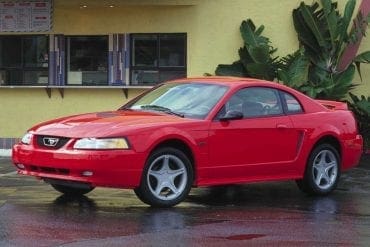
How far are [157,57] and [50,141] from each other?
22.8 ft

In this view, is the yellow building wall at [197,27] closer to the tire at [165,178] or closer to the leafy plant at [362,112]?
the leafy plant at [362,112]

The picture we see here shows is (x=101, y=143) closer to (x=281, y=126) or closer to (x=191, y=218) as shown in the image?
(x=191, y=218)

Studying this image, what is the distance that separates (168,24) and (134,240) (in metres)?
8.55

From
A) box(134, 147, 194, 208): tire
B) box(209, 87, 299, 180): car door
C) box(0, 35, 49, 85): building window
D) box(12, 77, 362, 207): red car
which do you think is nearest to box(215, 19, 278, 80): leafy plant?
box(0, 35, 49, 85): building window

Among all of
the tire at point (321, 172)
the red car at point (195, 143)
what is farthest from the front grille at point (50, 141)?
the tire at point (321, 172)

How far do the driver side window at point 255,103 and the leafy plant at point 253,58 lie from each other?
14.7 ft

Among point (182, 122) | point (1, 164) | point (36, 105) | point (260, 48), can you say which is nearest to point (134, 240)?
point (182, 122)

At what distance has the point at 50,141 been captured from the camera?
7.64m

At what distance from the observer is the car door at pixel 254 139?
8.12 meters

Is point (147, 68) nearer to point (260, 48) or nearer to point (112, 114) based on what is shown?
point (260, 48)

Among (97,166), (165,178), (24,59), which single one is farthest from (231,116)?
(24,59)

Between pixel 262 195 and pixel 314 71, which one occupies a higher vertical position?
pixel 314 71

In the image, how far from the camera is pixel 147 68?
567 inches

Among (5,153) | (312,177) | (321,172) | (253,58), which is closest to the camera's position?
(312,177)
